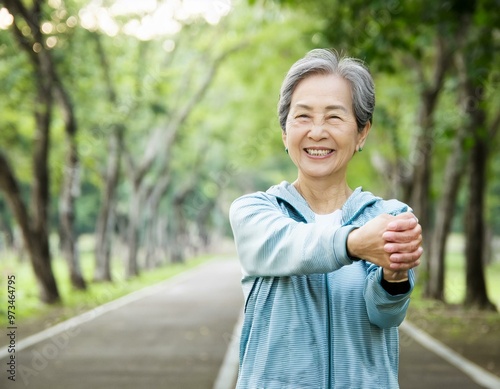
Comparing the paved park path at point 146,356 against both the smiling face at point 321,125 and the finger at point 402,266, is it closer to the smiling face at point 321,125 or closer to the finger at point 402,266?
the smiling face at point 321,125

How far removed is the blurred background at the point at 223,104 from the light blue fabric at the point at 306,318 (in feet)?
20.1

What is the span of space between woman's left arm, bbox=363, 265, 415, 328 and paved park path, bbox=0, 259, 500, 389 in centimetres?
625

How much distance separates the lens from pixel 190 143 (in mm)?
43938

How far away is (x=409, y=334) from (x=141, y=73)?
13512 mm

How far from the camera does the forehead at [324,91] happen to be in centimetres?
229

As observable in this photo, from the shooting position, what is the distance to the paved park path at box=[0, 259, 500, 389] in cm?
857

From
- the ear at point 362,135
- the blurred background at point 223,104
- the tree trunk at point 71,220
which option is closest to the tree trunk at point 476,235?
the blurred background at point 223,104

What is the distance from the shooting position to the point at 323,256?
192 cm

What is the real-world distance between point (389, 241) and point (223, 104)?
127 feet

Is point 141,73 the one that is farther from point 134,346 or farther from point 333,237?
point 333,237

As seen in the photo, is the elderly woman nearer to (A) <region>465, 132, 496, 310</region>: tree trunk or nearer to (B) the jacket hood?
(B) the jacket hood

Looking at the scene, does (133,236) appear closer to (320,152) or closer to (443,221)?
(443,221)

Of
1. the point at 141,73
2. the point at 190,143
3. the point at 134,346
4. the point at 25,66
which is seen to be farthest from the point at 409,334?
the point at 190,143


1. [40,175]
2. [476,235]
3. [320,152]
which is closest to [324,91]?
[320,152]
